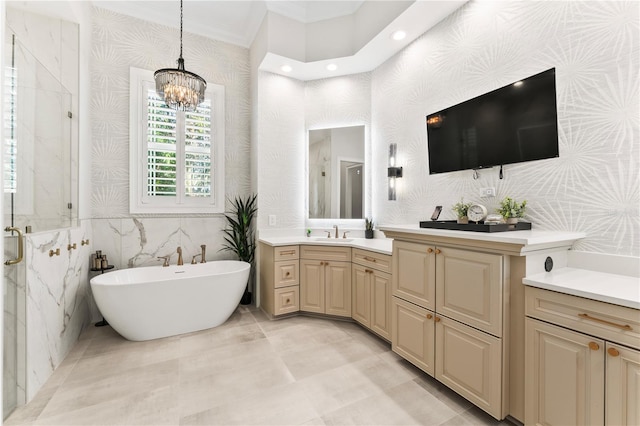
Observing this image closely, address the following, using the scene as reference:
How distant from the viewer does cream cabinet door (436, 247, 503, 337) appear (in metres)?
1.62

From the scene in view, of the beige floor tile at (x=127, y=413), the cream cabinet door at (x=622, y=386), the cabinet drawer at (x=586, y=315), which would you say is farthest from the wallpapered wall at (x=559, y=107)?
the beige floor tile at (x=127, y=413)

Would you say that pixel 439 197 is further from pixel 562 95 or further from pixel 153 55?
pixel 153 55

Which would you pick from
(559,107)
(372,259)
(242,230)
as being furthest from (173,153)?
(559,107)

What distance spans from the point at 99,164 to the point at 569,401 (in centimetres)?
427

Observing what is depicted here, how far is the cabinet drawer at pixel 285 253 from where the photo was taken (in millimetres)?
3133

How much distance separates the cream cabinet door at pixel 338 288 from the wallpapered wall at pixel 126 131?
1.57m

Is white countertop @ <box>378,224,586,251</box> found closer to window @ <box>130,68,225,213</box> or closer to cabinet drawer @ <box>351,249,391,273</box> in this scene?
cabinet drawer @ <box>351,249,391,273</box>

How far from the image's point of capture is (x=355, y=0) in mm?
3094

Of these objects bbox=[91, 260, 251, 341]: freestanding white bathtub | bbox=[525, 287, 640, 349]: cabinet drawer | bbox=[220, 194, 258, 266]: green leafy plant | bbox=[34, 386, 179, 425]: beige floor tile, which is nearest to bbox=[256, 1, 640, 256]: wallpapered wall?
bbox=[220, 194, 258, 266]: green leafy plant

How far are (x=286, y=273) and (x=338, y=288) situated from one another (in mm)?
592

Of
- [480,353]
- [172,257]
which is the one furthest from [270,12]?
[480,353]

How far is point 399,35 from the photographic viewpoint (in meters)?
2.85

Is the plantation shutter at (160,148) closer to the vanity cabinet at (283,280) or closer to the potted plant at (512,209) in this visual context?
the vanity cabinet at (283,280)

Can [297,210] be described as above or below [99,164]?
below
